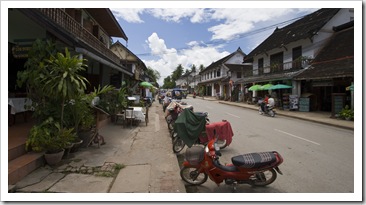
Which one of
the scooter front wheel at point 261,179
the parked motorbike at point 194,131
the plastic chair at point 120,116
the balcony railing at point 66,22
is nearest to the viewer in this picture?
the scooter front wheel at point 261,179

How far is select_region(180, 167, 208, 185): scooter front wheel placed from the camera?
3.93 metres

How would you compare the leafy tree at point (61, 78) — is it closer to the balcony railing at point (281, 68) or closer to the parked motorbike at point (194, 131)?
the parked motorbike at point (194, 131)

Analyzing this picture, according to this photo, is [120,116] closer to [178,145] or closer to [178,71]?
[178,145]

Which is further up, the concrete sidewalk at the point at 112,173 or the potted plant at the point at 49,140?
the potted plant at the point at 49,140

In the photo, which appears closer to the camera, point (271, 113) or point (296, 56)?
point (271, 113)

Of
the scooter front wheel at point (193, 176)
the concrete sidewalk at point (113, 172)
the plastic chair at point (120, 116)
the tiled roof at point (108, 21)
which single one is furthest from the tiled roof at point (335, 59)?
the tiled roof at point (108, 21)

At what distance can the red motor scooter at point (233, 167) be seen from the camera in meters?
3.51

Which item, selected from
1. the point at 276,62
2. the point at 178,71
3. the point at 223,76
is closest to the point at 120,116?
the point at 276,62

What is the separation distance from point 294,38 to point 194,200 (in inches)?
784

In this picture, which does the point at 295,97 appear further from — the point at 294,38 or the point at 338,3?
the point at 338,3

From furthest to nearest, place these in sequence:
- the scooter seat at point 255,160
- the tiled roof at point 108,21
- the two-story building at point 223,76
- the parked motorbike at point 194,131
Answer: the two-story building at point 223,76 → the tiled roof at point 108,21 → the parked motorbike at point 194,131 → the scooter seat at point 255,160

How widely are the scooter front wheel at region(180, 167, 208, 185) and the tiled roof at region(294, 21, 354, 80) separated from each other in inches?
470

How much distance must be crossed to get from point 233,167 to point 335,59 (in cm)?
1538

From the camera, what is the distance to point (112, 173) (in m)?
4.26
